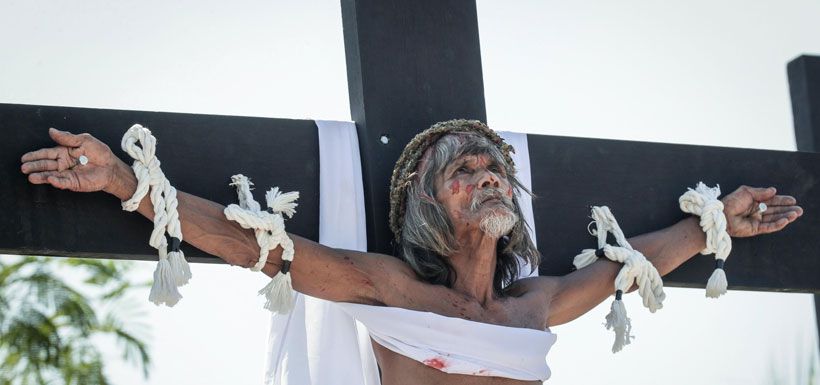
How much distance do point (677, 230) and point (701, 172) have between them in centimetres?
23

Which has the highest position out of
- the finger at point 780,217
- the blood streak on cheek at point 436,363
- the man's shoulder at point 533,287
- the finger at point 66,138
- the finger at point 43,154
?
the finger at point 66,138

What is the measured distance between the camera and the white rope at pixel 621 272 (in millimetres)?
4535

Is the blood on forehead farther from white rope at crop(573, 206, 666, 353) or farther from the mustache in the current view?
white rope at crop(573, 206, 666, 353)

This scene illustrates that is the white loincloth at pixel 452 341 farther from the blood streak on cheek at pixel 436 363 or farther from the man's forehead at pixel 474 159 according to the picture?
the man's forehead at pixel 474 159

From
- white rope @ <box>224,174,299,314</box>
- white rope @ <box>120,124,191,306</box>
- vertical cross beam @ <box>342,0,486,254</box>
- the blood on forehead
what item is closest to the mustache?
the blood on forehead

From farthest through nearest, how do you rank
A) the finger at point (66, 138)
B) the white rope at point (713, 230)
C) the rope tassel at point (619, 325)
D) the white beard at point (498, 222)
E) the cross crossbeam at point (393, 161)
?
the white rope at point (713, 230)
the rope tassel at point (619, 325)
the white beard at point (498, 222)
the cross crossbeam at point (393, 161)
the finger at point (66, 138)

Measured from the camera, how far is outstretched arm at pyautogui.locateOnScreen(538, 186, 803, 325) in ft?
14.9

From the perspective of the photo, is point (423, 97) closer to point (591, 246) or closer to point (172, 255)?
point (591, 246)

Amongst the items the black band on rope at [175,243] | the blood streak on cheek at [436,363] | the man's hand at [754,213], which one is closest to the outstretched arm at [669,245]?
the man's hand at [754,213]

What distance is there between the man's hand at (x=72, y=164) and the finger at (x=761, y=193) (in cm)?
198

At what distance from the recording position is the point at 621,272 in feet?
15.0

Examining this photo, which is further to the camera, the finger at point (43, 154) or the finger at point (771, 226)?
the finger at point (771, 226)

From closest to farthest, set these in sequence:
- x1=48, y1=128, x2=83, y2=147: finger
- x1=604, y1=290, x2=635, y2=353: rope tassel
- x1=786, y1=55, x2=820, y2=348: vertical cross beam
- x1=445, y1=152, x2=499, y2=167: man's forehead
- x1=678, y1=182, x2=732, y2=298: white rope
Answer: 1. x1=48, y1=128, x2=83, y2=147: finger
2. x1=445, y1=152, x2=499, y2=167: man's forehead
3. x1=604, y1=290, x2=635, y2=353: rope tassel
4. x1=678, y1=182, x2=732, y2=298: white rope
5. x1=786, y1=55, x2=820, y2=348: vertical cross beam

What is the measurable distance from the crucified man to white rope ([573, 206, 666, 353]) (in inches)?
1.4
